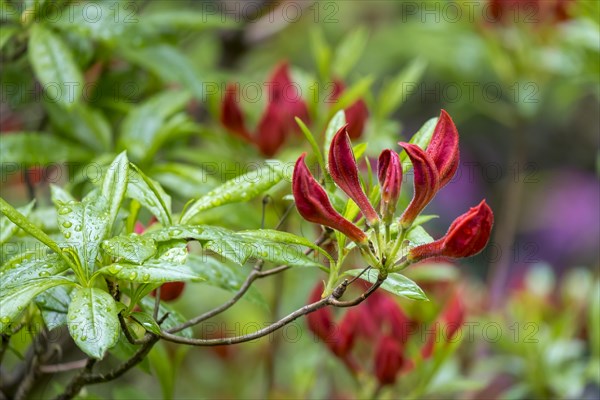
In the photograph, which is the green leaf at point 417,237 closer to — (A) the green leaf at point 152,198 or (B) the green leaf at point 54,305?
(A) the green leaf at point 152,198

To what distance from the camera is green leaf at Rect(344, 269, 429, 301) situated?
823mm

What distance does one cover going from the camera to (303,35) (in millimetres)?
3305

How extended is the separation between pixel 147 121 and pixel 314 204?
67 cm

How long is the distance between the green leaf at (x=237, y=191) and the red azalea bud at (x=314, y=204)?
0.13 m

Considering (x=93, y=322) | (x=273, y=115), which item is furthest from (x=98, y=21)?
(x=93, y=322)

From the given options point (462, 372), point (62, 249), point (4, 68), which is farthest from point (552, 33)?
point (62, 249)

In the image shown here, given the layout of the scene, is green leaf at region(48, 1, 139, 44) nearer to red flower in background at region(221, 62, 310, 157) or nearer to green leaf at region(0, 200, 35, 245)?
red flower in background at region(221, 62, 310, 157)

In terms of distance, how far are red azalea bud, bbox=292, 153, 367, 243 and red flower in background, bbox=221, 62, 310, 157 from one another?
2.05 ft

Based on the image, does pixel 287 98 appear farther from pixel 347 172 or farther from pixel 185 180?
pixel 347 172

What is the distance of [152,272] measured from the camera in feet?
2.48

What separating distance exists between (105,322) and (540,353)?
1.24 m

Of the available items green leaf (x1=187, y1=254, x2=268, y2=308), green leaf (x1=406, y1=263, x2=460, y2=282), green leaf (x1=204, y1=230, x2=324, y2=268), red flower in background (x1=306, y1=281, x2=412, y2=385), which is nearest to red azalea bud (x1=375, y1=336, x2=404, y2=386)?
red flower in background (x1=306, y1=281, x2=412, y2=385)

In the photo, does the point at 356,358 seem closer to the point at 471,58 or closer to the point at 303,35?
the point at 471,58

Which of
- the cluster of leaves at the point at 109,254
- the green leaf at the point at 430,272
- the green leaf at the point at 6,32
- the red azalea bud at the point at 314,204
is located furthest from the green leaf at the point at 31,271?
the green leaf at the point at 430,272
